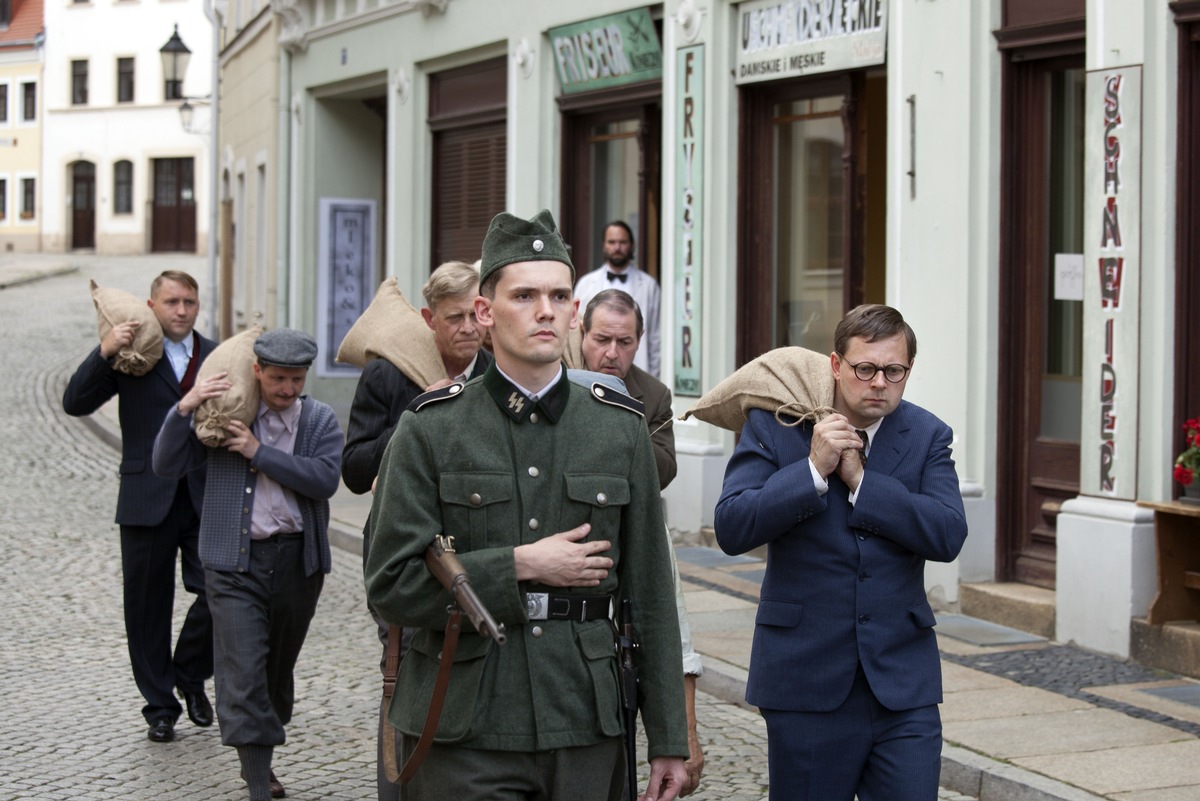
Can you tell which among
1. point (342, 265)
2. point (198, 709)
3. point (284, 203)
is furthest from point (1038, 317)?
point (284, 203)

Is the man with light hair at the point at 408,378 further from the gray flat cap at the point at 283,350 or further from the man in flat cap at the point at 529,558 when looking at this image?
the man in flat cap at the point at 529,558

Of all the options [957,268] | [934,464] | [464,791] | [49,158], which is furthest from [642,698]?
[49,158]

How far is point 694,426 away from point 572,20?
12.6 feet

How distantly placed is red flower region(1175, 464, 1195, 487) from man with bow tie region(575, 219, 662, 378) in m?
4.85

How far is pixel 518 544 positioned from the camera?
12.5ft

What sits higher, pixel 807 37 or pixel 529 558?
pixel 807 37

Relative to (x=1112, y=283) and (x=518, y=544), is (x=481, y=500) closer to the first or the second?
(x=518, y=544)

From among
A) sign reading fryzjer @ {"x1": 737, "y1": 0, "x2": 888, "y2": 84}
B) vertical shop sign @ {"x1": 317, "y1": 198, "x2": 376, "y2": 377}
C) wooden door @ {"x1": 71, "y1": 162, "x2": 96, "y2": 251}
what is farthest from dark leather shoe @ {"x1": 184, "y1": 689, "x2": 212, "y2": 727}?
wooden door @ {"x1": 71, "y1": 162, "x2": 96, "y2": 251}

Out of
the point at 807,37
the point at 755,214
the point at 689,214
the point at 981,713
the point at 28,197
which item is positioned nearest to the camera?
the point at 981,713

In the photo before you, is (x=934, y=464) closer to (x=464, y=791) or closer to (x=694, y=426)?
(x=464, y=791)

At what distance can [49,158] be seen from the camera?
6550cm

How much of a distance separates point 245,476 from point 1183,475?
14.6ft

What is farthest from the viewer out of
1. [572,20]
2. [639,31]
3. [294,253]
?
[294,253]

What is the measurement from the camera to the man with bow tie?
1303 cm
